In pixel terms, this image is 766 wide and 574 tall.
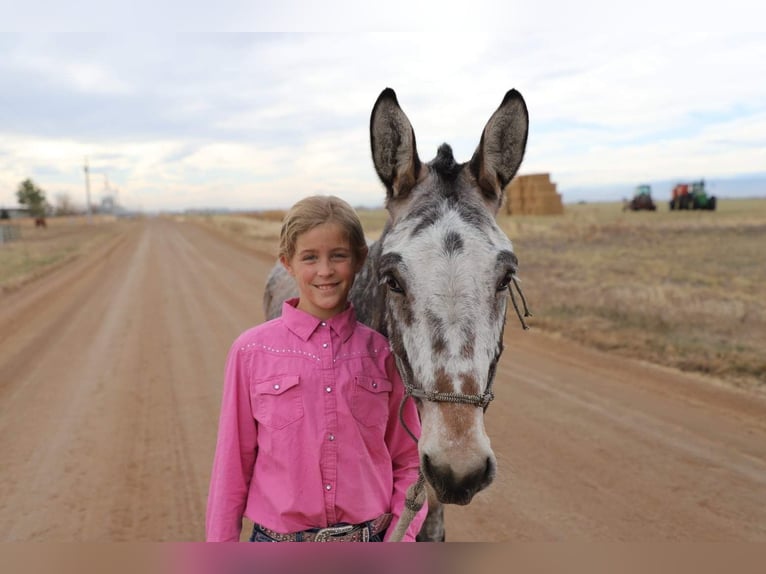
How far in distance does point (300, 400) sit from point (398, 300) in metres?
0.49

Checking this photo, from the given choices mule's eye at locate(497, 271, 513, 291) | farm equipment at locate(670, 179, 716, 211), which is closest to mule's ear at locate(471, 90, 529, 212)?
mule's eye at locate(497, 271, 513, 291)

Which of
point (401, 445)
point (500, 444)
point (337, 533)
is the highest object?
point (401, 445)

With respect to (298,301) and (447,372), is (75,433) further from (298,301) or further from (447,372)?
(447,372)

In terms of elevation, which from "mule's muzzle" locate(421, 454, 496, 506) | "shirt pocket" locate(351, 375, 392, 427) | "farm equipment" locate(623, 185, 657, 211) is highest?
"farm equipment" locate(623, 185, 657, 211)

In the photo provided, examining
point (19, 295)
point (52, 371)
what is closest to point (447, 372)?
point (52, 371)

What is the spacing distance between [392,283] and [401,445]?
2.06ft

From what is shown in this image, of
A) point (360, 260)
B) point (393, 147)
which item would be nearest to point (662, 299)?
point (393, 147)

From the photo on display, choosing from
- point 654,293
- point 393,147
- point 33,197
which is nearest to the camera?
point 393,147

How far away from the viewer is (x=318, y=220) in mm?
1899

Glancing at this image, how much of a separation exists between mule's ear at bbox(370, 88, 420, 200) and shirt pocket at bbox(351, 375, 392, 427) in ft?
2.57

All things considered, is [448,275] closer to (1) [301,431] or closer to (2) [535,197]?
(1) [301,431]

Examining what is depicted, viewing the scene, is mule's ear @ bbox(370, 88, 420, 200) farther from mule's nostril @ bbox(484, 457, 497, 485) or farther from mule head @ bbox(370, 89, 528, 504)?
mule's nostril @ bbox(484, 457, 497, 485)

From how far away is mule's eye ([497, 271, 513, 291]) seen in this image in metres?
1.87

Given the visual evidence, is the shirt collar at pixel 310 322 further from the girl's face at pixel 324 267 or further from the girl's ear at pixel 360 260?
the girl's ear at pixel 360 260
